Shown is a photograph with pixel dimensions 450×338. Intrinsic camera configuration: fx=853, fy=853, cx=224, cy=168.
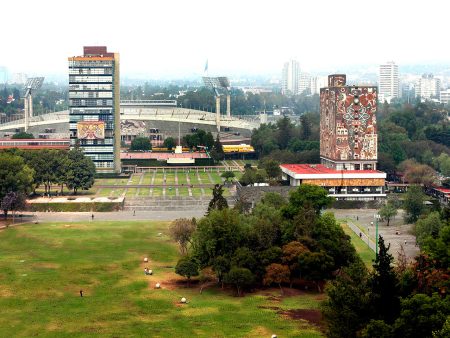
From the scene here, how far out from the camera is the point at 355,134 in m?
74.3

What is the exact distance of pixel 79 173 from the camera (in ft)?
245

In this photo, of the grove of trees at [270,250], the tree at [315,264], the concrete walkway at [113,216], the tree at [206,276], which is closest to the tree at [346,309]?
the tree at [315,264]

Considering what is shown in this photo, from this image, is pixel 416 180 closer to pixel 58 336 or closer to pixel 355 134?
pixel 355 134

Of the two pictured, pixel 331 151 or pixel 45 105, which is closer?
pixel 331 151

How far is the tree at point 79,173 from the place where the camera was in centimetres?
7388

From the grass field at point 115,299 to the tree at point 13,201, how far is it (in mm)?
6973

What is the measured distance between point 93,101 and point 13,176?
25.0m

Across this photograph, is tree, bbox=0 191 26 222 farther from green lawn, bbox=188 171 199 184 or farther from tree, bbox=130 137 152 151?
tree, bbox=130 137 152 151

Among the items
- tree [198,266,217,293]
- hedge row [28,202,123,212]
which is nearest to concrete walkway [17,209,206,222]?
hedge row [28,202,123,212]

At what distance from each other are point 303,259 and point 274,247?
192 centimetres

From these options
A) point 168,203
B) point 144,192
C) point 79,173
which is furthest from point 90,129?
point 168,203

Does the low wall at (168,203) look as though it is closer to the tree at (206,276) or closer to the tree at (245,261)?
the tree at (206,276)

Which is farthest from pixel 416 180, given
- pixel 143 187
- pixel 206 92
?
pixel 206 92

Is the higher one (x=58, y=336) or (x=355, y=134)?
(x=355, y=134)
